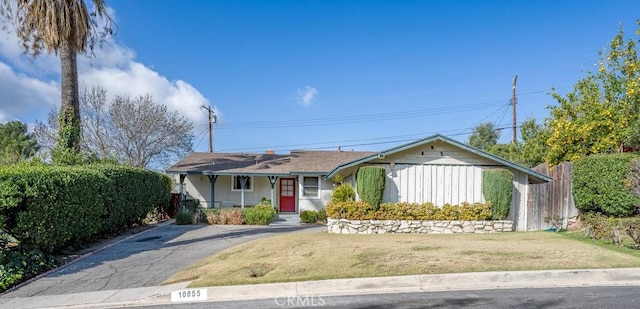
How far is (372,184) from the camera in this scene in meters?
14.0

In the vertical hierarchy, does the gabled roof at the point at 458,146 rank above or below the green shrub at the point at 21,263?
above

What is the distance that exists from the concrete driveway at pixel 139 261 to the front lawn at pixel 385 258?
0.76m

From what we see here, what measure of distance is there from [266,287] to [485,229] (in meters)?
9.79

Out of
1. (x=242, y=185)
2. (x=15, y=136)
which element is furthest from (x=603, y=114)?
(x=15, y=136)

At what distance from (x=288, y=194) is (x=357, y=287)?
16.9m

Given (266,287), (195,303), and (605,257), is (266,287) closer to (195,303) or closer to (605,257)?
(195,303)

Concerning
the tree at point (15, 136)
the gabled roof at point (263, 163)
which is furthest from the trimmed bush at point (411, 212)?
the tree at point (15, 136)

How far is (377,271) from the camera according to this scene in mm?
7684

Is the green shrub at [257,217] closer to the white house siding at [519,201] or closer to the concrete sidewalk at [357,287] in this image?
the white house siding at [519,201]

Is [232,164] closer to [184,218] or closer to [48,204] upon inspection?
[184,218]

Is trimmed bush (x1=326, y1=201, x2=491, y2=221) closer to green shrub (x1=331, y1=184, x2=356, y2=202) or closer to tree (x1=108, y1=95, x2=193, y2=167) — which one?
green shrub (x1=331, y1=184, x2=356, y2=202)

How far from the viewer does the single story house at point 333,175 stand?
14.7 metres

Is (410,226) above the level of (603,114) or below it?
below

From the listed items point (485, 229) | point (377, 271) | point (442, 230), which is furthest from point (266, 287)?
point (485, 229)
